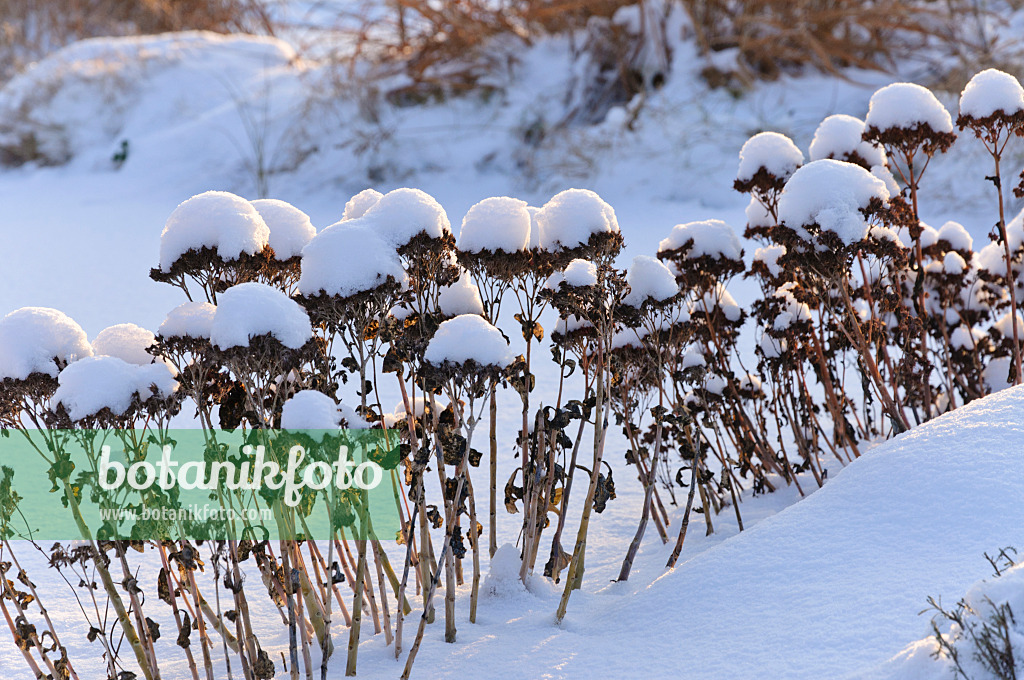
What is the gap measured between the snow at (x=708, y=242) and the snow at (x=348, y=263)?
1.04 metres

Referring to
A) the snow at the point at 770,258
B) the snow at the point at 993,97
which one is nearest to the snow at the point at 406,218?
the snow at the point at 770,258

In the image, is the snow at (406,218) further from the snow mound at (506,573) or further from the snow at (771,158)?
the snow at (771,158)

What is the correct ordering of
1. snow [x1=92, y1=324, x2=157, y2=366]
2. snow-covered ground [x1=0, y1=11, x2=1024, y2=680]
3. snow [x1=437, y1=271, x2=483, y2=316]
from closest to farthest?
1. snow-covered ground [x1=0, y1=11, x2=1024, y2=680]
2. snow [x1=92, y1=324, x2=157, y2=366]
3. snow [x1=437, y1=271, x2=483, y2=316]

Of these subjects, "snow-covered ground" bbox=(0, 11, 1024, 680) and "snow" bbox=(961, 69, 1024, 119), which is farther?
"snow" bbox=(961, 69, 1024, 119)

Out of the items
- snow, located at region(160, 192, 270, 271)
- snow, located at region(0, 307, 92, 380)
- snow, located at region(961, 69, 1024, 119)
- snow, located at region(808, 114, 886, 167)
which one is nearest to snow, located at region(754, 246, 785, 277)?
snow, located at region(808, 114, 886, 167)

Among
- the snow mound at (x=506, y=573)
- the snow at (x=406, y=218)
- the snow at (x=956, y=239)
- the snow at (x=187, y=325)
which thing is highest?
the snow at (x=406, y=218)

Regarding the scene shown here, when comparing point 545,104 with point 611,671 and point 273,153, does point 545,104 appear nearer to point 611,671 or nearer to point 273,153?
point 273,153

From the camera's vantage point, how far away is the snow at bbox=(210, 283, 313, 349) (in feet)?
4.75

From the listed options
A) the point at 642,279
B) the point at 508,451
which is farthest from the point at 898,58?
the point at 642,279

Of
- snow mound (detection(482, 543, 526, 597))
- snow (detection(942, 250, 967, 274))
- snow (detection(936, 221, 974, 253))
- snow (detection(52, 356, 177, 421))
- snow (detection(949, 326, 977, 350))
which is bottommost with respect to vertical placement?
snow mound (detection(482, 543, 526, 597))

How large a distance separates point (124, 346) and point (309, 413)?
63cm

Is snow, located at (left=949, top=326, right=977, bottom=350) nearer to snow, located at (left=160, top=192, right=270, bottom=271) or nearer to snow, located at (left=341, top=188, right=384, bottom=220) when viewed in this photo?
snow, located at (left=341, top=188, right=384, bottom=220)

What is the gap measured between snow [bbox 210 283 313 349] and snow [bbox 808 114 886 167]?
193cm

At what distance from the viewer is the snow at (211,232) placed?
1654 millimetres
